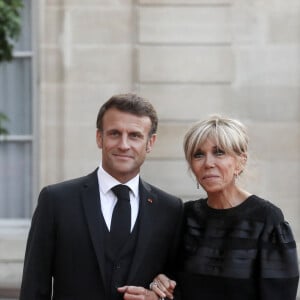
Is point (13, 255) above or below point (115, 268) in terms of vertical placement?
below

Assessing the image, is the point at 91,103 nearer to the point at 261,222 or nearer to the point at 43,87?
the point at 43,87

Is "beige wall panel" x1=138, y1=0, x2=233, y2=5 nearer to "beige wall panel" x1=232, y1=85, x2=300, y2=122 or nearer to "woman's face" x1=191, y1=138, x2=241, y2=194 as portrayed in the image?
"beige wall panel" x1=232, y1=85, x2=300, y2=122

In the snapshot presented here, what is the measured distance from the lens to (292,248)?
10.3 feet

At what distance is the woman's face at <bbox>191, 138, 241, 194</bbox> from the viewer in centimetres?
319

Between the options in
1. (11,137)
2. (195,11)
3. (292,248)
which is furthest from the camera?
(11,137)

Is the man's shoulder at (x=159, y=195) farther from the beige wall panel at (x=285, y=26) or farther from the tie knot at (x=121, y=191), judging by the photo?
the beige wall panel at (x=285, y=26)

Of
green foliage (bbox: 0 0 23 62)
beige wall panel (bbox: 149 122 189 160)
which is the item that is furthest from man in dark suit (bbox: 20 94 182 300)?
beige wall panel (bbox: 149 122 189 160)

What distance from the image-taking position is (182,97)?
730 cm

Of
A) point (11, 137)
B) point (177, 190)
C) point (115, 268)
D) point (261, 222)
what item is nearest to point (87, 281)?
point (115, 268)

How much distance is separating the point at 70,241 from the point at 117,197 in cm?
27

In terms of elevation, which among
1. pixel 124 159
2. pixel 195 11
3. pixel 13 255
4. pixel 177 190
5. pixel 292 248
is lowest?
pixel 13 255

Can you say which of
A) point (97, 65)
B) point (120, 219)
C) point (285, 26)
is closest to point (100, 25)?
point (97, 65)

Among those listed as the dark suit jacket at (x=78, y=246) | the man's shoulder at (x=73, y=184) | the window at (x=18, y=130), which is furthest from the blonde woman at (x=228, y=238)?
the window at (x=18, y=130)

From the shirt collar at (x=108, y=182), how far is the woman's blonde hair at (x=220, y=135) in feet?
0.85
